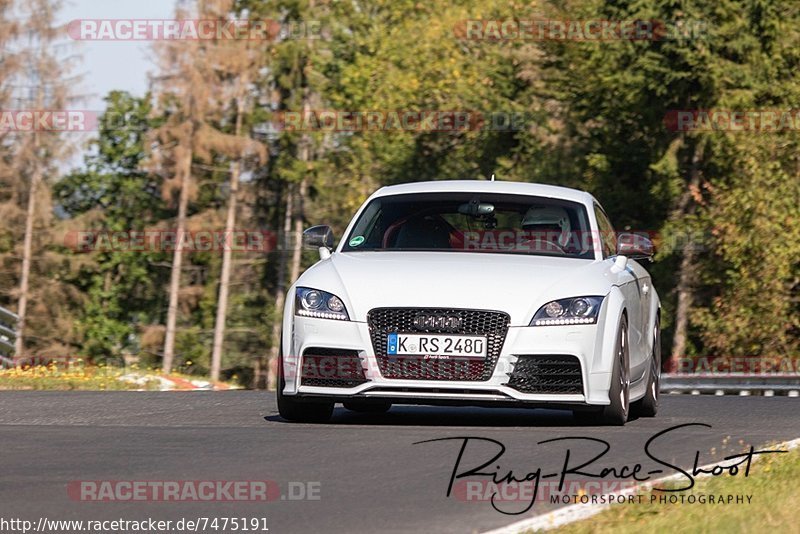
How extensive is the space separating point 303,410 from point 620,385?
2.15 metres

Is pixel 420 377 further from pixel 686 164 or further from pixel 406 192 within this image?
pixel 686 164

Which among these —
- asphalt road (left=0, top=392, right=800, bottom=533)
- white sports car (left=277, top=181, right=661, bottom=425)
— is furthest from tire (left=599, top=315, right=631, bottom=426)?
asphalt road (left=0, top=392, right=800, bottom=533)

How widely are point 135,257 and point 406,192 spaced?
6159cm

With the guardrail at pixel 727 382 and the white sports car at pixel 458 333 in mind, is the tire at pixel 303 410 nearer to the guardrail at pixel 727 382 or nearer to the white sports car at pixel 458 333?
the white sports car at pixel 458 333

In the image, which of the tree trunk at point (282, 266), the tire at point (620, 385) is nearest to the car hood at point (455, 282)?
the tire at point (620, 385)

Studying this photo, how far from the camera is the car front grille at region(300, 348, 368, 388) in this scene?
10.8m

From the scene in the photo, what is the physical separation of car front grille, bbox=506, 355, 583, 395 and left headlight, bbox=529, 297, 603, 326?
0.22 m

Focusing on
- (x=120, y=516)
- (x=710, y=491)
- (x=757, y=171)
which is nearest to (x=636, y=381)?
(x=710, y=491)

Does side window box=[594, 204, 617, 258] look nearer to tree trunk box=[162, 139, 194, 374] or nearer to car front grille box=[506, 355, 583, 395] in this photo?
car front grille box=[506, 355, 583, 395]

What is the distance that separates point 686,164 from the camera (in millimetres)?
49125

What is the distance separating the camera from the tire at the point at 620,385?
11.1 m

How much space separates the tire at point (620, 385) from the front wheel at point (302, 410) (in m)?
1.88

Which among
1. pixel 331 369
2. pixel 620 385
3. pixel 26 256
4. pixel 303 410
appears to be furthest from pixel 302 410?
pixel 26 256

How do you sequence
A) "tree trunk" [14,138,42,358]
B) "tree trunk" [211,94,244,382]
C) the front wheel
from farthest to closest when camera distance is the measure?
"tree trunk" [211,94,244,382] → "tree trunk" [14,138,42,358] → the front wheel
